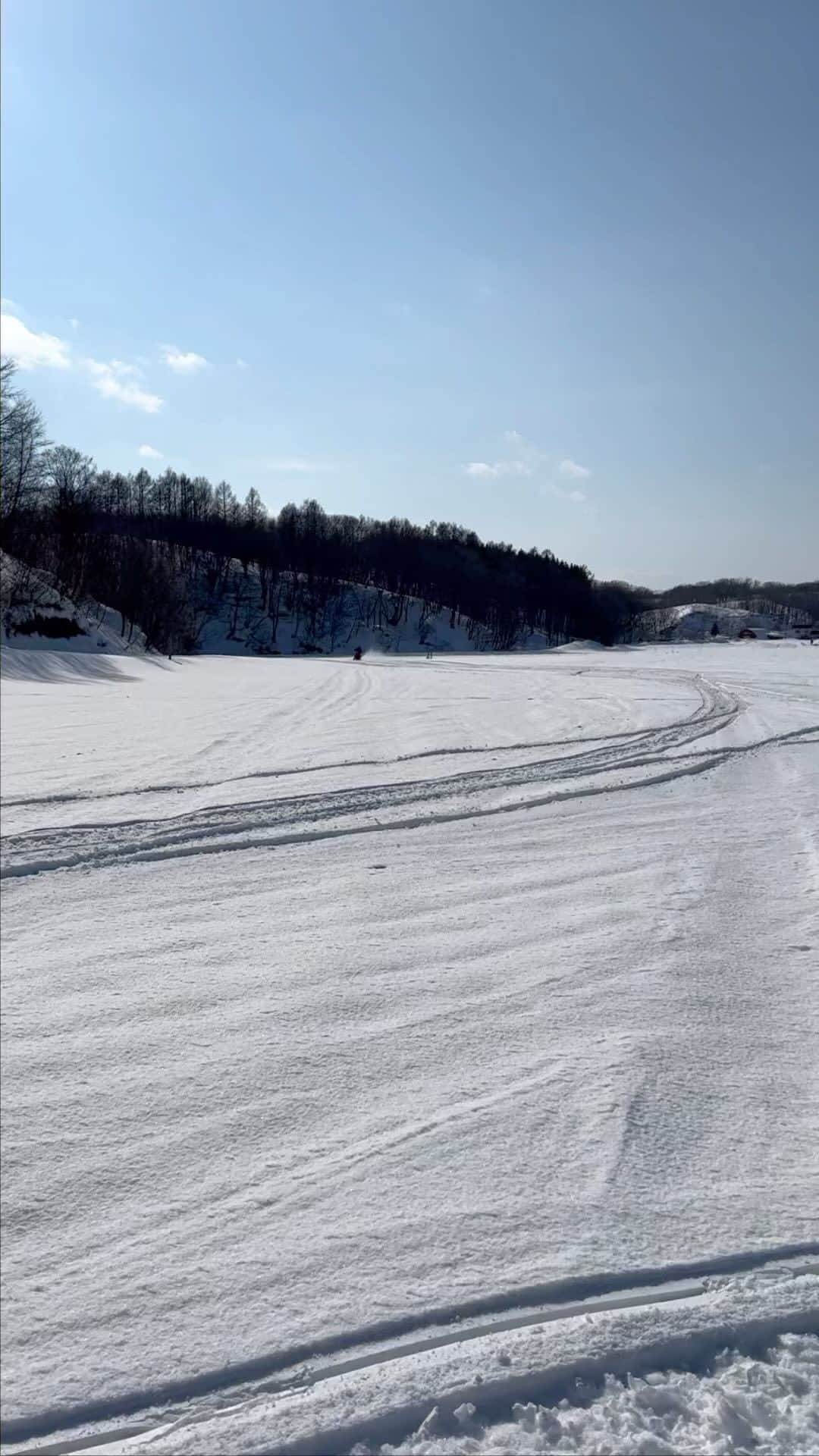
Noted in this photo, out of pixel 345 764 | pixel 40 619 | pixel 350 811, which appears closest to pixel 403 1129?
pixel 350 811

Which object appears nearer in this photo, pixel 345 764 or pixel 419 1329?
pixel 419 1329

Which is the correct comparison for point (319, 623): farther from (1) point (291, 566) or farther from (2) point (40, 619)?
(2) point (40, 619)

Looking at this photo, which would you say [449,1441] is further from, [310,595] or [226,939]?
[310,595]

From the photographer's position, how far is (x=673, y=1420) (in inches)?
59.5

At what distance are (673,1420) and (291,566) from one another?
8574 centimetres

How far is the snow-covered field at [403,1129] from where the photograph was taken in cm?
155

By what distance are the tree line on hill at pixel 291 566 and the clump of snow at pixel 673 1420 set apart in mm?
41412

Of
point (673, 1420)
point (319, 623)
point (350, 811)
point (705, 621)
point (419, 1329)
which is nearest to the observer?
point (673, 1420)

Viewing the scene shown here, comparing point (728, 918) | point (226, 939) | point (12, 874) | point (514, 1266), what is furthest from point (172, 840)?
point (514, 1266)

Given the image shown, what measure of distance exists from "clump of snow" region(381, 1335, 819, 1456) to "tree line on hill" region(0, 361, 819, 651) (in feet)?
136

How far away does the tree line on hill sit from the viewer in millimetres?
43312

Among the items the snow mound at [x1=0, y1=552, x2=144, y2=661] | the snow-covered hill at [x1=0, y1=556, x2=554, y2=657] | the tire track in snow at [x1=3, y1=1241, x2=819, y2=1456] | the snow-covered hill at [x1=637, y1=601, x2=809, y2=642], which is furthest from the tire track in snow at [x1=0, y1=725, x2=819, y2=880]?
the snow-covered hill at [x1=637, y1=601, x2=809, y2=642]

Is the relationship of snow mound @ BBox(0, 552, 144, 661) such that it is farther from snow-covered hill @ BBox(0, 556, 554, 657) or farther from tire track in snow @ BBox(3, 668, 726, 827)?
snow-covered hill @ BBox(0, 556, 554, 657)


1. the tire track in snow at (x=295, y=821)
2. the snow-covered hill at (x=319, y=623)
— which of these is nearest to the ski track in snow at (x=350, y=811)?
the tire track in snow at (x=295, y=821)
